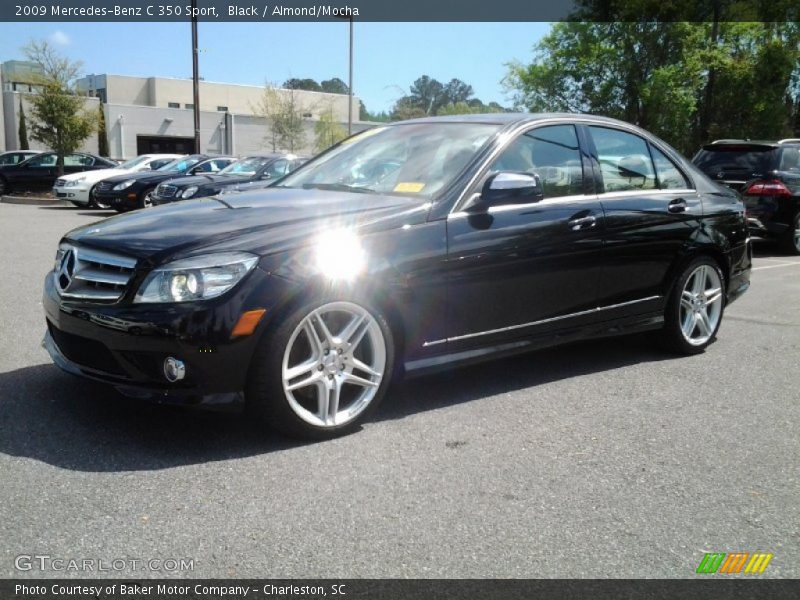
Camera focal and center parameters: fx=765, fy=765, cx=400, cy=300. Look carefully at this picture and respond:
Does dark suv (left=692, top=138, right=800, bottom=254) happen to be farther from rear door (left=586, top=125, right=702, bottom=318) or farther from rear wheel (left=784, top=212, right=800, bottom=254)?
rear door (left=586, top=125, right=702, bottom=318)

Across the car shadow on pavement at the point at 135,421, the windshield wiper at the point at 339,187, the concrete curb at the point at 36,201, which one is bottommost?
the car shadow on pavement at the point at 135,421

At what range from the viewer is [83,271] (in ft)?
11.9

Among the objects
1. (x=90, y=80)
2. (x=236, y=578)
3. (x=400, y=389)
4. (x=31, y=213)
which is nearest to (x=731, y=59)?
(x=31, y=213)

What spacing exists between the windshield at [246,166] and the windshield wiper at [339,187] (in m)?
11.5

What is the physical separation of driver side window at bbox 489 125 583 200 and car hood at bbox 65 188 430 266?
77 cm

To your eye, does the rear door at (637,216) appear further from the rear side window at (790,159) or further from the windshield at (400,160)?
the rear side window at (790,159)

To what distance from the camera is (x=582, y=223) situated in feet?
15.1

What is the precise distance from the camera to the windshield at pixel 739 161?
1156cm

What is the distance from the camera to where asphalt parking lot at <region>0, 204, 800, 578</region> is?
2666 mm

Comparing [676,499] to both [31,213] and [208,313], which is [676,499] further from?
[31,213]

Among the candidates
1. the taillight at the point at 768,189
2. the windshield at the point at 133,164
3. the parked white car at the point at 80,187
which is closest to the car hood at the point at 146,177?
the parked white car at the point at 80,187

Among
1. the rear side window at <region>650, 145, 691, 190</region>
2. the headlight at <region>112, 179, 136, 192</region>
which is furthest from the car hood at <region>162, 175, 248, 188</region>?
the rear side window at <region>650, 145, 691, 190</region>

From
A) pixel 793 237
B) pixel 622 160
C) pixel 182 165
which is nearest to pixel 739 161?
pixel 793 237

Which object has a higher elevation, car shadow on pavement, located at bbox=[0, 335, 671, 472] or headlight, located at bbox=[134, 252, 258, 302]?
headlight, located at bbox=[134, 252, 258, 302]
